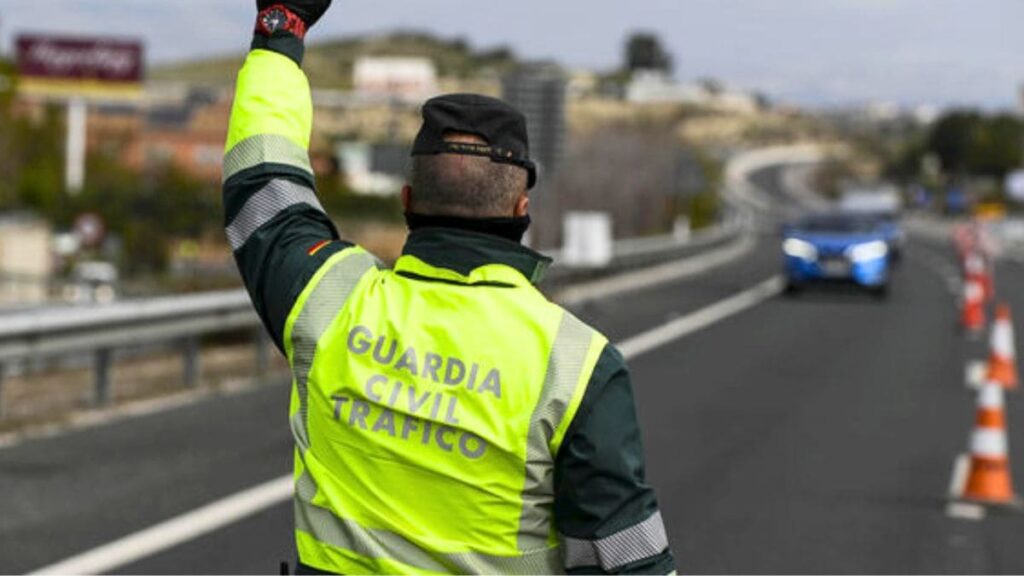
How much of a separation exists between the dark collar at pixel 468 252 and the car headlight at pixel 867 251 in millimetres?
31092

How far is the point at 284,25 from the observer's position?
11.3ft

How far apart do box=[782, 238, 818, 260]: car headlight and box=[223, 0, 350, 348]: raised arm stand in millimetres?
30804

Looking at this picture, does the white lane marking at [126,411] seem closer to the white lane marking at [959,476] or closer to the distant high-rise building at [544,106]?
the white lane marking at [959,476]

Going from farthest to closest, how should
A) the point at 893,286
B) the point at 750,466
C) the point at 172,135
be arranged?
the point at 172,135, the point at 893,286, the point at 750,466

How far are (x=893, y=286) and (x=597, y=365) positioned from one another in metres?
39.4

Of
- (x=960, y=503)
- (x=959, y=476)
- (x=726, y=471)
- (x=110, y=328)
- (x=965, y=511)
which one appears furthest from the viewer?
(x=110, y=328)

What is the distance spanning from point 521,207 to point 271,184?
45cm

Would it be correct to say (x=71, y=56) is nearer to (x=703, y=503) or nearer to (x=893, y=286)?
(x=893, y=286)

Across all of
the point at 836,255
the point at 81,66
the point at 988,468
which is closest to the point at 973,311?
the point at 836,255

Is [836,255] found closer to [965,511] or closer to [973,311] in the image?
[973,311]

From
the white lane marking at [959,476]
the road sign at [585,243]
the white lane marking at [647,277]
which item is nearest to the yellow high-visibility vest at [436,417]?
the white lane marking at [959,476]

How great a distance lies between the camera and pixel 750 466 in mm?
12438

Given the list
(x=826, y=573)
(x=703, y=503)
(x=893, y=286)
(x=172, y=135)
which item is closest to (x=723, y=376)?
(x=703, y=503)

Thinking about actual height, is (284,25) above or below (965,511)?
above
